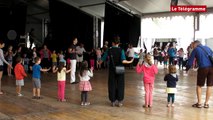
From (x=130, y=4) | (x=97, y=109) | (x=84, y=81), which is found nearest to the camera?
(x=97, y=109)

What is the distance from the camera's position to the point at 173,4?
18.7 metres

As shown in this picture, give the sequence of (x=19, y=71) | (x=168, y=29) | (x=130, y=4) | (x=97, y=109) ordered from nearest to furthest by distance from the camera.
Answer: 1. (x=97, y=109)
2. (x=19, y=71)
3. (x=130, y=4)
4. (x=168, y=29)

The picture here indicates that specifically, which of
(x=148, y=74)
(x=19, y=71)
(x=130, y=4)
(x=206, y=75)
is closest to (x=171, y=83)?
(x=148, y=74)

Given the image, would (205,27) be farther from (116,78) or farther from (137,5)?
(116,78)

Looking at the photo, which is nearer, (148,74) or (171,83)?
(148,74)

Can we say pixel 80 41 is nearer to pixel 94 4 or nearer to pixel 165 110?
pixel 94 4

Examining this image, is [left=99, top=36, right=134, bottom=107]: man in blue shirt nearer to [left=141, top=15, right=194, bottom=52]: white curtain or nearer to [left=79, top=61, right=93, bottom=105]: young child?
[left=79, top=61, right=93, bottom=105]: young child

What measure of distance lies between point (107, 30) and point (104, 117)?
683 inches

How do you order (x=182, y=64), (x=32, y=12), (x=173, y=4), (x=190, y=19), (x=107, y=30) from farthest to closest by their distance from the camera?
1. (x=32, y=12)
2. (x=107, y=30)
3. (x=190, y=19)
4. (x=182, y=64)
5. (x=173, y=4)

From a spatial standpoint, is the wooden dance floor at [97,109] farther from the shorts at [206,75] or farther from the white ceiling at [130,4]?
the white ceiling at [130,4]

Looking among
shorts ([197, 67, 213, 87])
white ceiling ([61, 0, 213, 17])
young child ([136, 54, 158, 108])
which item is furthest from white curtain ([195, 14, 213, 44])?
young child ([136, 54, 158, 108])

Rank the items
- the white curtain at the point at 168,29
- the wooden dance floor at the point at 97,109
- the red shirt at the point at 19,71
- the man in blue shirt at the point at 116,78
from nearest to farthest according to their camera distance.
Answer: the wooden dance floor at the point at 97,109, the man in blue shirt at the point at 116,78, the red shirt at the point at 19,71, the white curtain at the point at 168,29

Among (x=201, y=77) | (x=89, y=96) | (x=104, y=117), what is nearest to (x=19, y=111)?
(x=104, y=117)

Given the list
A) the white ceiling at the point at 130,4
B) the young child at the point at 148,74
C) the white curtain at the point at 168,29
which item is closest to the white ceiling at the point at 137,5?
the white ceiling at the point at 130,4
